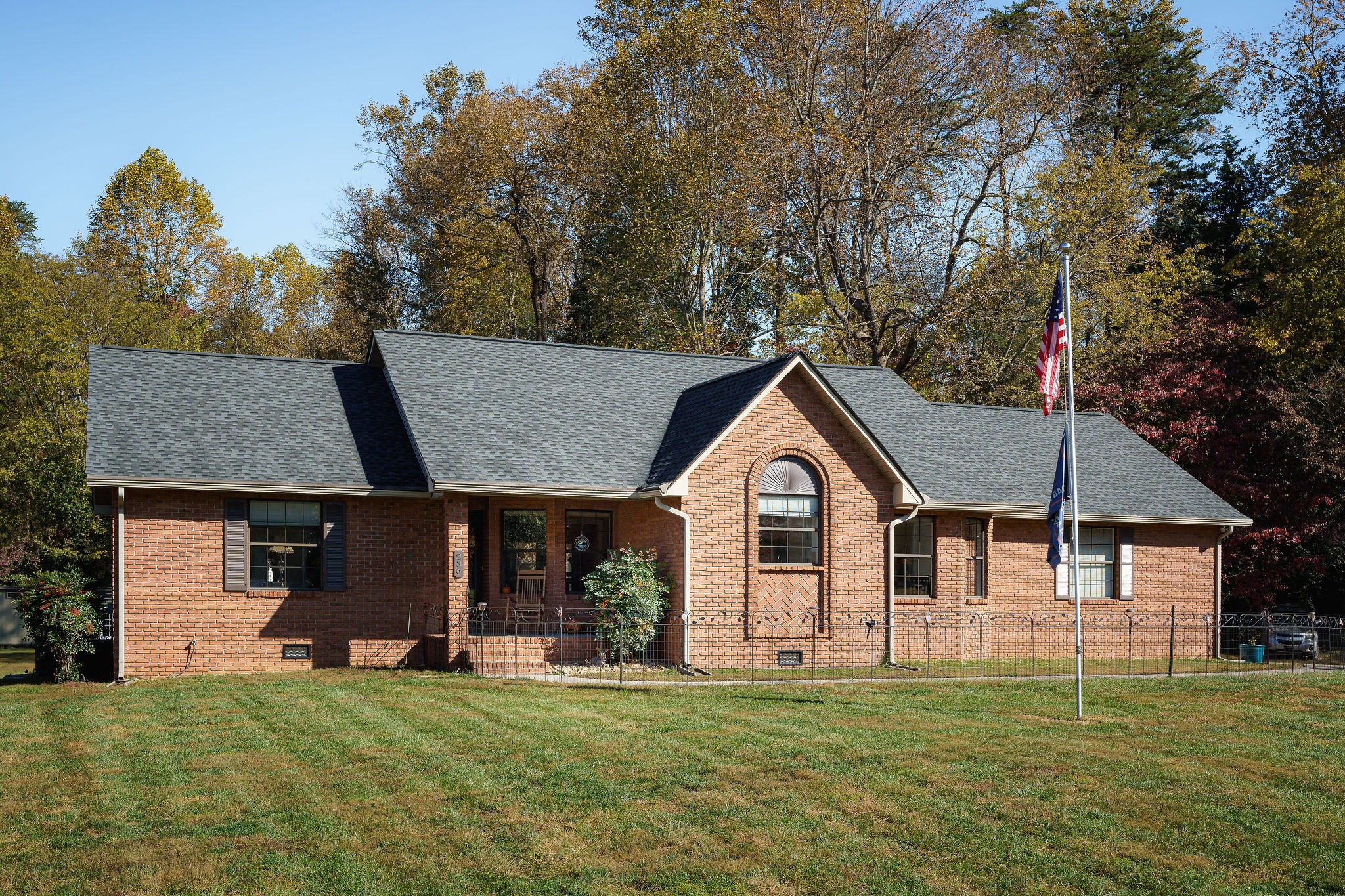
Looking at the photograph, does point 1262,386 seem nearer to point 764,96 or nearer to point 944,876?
point 764,96

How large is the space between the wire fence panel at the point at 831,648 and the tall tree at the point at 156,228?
28828mm

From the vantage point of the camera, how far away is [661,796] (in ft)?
35.7

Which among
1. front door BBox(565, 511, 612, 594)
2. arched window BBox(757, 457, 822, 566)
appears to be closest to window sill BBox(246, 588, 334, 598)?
front door BBox(565, 511, 612, 594)

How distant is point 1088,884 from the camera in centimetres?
868

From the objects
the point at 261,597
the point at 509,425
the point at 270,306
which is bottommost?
the point at 261,597

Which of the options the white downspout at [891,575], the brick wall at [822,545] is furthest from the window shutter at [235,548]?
the white downspout at [891,575]

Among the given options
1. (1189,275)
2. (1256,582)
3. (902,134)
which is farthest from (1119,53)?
(1256,582)

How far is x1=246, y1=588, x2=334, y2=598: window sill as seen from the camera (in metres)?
21.1

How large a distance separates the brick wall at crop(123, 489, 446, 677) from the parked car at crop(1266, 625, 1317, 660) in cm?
1821

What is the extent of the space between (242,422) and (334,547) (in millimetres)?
3060

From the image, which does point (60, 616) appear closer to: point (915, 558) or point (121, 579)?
point (121, 579)

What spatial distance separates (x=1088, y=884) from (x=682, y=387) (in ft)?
60.4

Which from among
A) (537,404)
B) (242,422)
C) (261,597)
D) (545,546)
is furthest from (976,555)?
(242,422)

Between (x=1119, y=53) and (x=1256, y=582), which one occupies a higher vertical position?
(x=1119, y=53)
